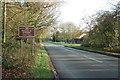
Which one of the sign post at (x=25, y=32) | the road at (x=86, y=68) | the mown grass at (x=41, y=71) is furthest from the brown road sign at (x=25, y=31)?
the road at (x=86, y=68)

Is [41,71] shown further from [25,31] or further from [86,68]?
[25,31]

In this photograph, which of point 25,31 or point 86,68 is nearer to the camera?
point 86,68

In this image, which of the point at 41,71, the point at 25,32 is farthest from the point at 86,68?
the point at 25,32

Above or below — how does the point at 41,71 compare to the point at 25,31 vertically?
below

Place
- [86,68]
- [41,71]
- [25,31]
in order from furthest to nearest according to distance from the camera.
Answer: [25,31] < [86,68] < [41,71]

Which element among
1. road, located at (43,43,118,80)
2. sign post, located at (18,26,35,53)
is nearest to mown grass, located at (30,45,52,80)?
road, located at (43,43,118,80)

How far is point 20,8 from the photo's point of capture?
13.7 metres

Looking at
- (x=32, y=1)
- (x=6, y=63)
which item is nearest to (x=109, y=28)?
(x=32, y=1)

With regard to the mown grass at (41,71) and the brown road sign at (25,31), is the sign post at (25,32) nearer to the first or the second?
the brown road sign at (25,31)

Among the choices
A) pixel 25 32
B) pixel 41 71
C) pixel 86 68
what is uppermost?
pixel 25 32

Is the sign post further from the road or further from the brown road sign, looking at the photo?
the road

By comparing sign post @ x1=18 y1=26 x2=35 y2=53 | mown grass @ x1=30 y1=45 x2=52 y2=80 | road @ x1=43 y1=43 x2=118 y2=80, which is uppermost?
sign post @ x1=18 y1=26 x2=35 y2=53

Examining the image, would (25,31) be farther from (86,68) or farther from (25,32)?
(86,68)

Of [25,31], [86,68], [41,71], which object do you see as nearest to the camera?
[41,71]
